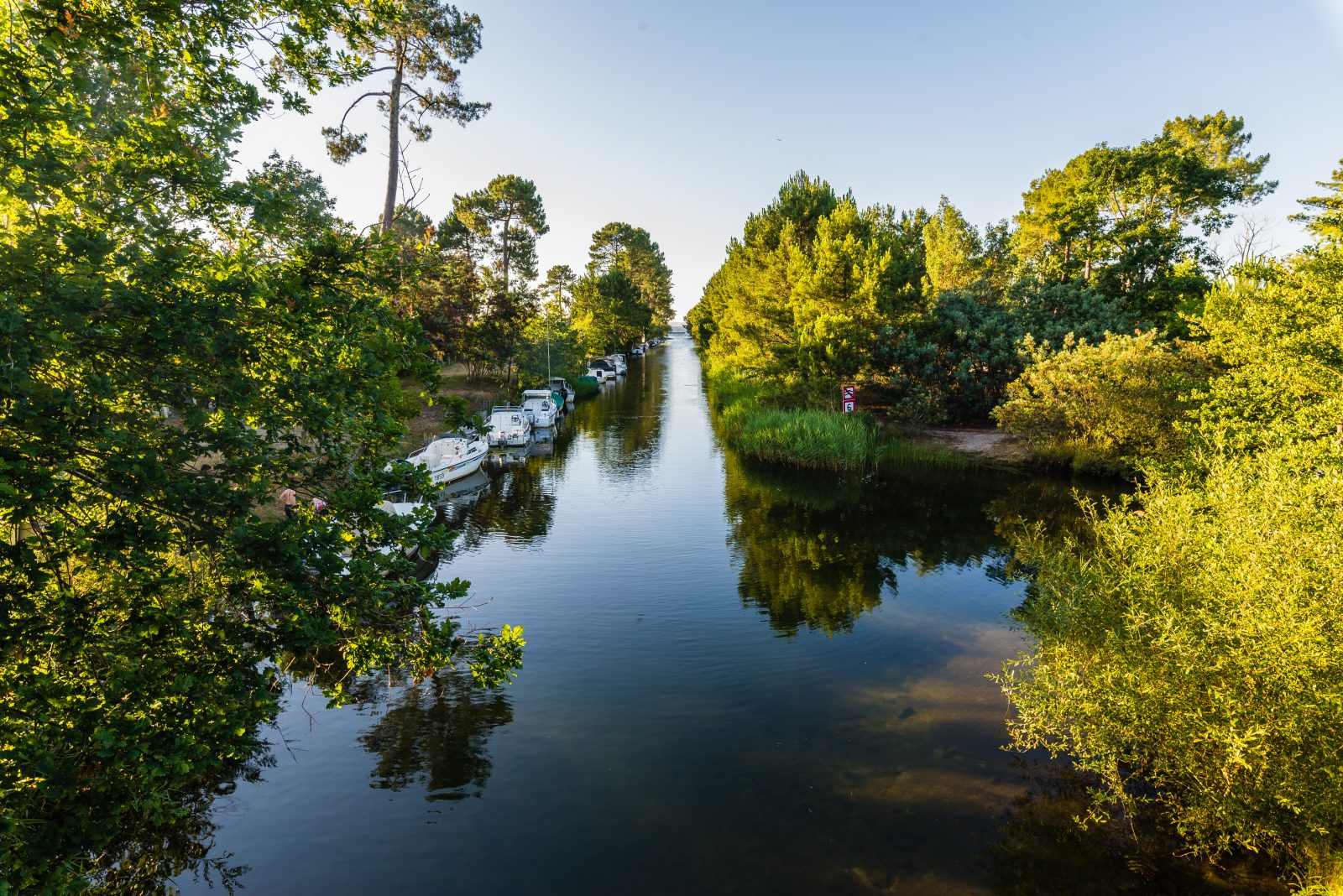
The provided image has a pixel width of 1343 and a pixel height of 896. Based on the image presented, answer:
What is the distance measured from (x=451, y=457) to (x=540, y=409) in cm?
1327

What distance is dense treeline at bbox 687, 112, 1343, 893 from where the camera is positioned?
6.79 metres

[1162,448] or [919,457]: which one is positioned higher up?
[1162,448]

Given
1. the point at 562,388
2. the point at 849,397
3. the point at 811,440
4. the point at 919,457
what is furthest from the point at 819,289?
the point at 562,388

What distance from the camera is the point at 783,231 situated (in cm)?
4006

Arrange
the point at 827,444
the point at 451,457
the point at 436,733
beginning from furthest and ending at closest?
the point at 827,444 → the point at 451,457 → the point at 436,733

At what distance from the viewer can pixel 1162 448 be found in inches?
922

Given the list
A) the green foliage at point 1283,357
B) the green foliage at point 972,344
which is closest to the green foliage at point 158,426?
the green foliage at point 1283,357

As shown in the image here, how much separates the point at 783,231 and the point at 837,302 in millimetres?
8976

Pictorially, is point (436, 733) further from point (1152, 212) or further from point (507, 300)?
point (1152, 212)

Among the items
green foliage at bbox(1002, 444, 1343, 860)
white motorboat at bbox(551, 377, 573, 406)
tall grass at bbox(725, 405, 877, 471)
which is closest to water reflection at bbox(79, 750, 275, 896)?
green foliage at bbox(1002, 444, 1343, 860)

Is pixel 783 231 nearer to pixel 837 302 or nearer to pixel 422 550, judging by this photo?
pixel 837 302

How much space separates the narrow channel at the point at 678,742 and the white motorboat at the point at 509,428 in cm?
1395

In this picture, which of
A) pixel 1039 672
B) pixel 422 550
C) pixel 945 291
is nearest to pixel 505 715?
pixel 422 550

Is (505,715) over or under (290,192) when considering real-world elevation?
under
